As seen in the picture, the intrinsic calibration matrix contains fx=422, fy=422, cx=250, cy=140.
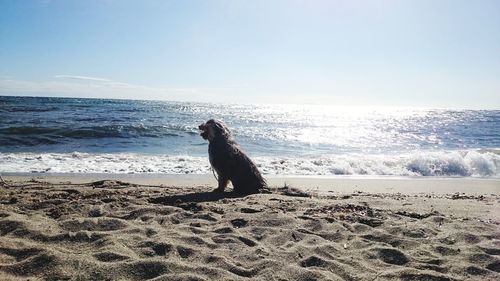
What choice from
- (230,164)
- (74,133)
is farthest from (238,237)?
(74,133)

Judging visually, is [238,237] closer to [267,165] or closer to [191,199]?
[191,199]

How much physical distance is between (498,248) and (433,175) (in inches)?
333

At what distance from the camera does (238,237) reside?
4.56 meters

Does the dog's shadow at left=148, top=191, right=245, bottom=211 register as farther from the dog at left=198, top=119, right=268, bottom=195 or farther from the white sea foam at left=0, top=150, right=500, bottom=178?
the white sea foam at left=0, top=150, right=500, bottom=178

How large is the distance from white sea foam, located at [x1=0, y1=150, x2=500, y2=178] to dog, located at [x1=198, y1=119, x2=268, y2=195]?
346 centimetres

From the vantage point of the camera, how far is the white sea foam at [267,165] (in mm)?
11188

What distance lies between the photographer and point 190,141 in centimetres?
1944

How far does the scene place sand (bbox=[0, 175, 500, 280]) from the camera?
3.68 m

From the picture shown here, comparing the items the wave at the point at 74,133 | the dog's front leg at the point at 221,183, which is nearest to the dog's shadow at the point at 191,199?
the dog's front leg at the point at 221,183

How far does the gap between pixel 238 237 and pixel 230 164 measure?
3162 millimetres

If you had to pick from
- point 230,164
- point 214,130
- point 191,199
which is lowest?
point 191,199

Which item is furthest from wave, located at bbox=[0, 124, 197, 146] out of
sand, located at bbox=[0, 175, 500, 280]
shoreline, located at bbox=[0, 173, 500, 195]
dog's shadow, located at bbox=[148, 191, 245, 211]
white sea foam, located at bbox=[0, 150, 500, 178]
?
dog's shadow, located at bbox=[148, 191, 245, 211]

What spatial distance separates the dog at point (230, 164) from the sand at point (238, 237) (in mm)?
501

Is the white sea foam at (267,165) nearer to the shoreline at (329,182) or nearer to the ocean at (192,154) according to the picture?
the ocean at (192,154)
